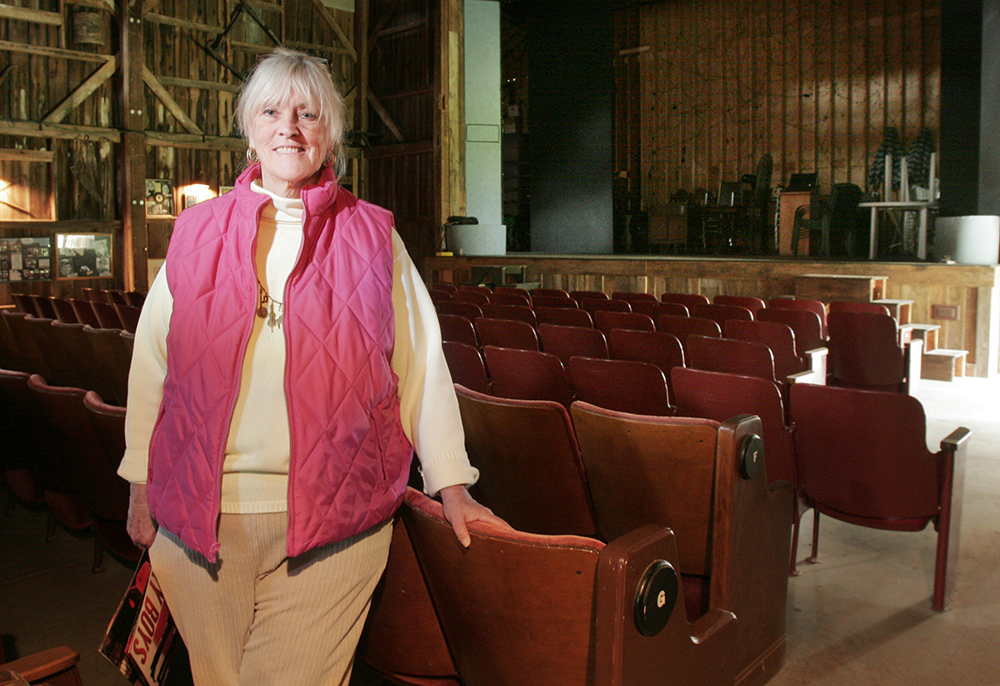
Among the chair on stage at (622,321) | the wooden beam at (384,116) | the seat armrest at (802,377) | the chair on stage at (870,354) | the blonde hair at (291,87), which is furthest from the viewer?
the wooden beam at (384,116)

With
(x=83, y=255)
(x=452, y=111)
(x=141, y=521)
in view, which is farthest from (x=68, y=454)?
(x=452, y=111)

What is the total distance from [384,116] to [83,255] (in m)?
5.57

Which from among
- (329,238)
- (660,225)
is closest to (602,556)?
(329,238)

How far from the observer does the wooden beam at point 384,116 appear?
14.5 m

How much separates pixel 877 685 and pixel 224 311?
6.52 feet

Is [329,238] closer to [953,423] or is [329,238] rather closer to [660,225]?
[953,423]

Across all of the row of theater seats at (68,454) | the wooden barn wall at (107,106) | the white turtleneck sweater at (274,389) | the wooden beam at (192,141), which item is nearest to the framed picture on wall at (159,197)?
the wooden barn wall at (107,106)

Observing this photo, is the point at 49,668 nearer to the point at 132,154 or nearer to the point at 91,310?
the point at 91,310

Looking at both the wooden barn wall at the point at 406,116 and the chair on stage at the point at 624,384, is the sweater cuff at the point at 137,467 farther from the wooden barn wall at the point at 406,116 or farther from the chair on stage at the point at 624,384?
the wooden barn wall at the point at 406,116

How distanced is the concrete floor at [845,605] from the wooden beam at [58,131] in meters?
8.82

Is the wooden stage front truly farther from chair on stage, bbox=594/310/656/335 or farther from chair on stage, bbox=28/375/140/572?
chair on stage, bbox=28/375/140/572

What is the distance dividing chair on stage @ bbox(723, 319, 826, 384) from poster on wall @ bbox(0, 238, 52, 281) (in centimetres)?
977

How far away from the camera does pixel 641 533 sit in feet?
4.21

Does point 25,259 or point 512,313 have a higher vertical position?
point 25,259
